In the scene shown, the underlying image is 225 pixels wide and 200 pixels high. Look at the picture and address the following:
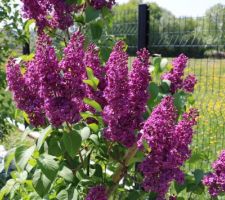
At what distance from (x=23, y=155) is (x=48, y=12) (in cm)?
90

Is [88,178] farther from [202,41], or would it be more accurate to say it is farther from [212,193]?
[202,41]

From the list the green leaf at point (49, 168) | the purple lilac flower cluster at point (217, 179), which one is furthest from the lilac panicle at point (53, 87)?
the purple lilac flower cluster at point (217, 179)

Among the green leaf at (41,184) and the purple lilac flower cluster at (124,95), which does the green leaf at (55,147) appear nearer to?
the green leaf at (41,184)

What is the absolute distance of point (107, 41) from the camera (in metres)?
2.79

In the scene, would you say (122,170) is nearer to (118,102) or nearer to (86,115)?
(86,115)

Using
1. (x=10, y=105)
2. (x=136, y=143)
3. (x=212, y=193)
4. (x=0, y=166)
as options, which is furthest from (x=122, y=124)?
(x=10, y=105)

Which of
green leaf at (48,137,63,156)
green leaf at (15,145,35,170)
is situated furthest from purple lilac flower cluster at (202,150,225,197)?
green leaf at (15,145,35,170)

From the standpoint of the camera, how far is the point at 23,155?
79.4 inches

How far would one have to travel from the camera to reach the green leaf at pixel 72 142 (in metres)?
1.95

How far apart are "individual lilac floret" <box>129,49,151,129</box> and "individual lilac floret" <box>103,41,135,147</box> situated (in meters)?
0.03

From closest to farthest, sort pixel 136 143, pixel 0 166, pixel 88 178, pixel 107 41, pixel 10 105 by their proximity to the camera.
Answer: pixel 136 143
pixel 88 178
pixel 0 166
pixel 107 41
pixel 10 105

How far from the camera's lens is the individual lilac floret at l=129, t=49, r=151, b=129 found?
189 centimetres

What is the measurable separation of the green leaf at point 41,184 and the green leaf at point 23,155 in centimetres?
12

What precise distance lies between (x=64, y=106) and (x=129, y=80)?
11.8 inches
